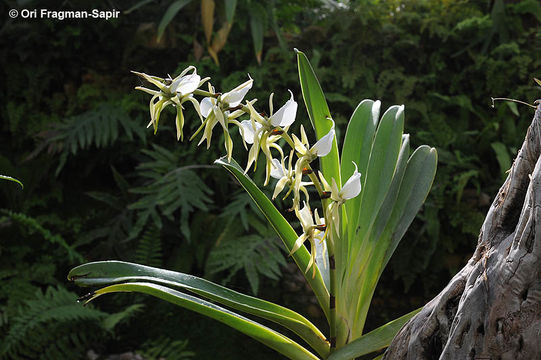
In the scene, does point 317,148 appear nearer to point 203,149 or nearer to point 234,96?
point 234,96

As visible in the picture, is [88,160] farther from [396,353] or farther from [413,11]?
[396,353]

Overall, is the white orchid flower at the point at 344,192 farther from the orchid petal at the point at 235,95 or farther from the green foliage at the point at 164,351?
the green foliage at the point at 164,351

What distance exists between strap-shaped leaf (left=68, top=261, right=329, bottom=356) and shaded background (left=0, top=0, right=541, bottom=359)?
0.91m

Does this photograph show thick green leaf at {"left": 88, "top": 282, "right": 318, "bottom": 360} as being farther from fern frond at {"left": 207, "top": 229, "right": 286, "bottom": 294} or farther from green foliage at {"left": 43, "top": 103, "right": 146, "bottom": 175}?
green foliage at {"left": 43, "top": 103, "right": 146, "bottom": 175}

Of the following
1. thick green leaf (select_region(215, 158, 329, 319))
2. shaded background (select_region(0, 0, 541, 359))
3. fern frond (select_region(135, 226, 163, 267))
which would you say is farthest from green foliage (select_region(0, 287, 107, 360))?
thick green leaf (select_region(215, 158, 329, 319))

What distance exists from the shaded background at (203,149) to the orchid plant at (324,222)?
913 mm

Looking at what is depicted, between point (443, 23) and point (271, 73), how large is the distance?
0.93m

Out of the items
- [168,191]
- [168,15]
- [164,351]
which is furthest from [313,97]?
[168,15]

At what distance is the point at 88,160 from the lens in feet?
7.81

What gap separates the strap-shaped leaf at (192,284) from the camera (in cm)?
65

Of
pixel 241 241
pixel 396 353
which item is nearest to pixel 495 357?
pixel 396 353

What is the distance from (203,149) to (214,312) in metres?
1.62

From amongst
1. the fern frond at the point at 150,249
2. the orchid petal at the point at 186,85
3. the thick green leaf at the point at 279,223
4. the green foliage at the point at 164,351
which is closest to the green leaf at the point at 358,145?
the thick green leaf at the point at 279,223

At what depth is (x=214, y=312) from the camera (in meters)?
0.65
